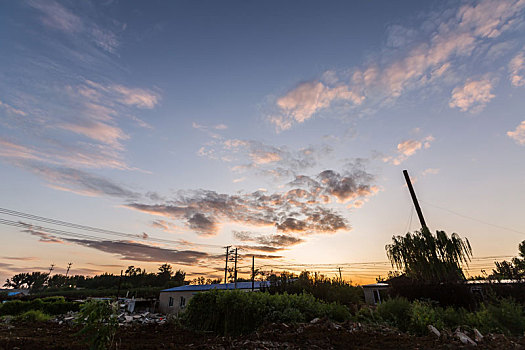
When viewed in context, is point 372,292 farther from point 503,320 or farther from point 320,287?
point 503,320

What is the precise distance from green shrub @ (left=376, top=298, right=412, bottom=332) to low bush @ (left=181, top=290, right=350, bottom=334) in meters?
1.61

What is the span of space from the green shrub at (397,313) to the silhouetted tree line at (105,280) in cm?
6414

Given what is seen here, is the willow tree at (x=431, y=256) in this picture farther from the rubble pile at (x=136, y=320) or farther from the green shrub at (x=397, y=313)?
the rubble pile at (x=136, y=320)

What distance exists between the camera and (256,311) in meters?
11.9

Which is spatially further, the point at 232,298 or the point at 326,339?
the point at 232,298

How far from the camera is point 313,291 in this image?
51.8 feet

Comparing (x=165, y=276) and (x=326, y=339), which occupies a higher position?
(x=165, y=276)

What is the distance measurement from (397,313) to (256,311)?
628 centimetres

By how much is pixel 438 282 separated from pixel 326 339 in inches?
468

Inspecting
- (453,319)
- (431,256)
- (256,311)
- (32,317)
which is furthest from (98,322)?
(32,317)

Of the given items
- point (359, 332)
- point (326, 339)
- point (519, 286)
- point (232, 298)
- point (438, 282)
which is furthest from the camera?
point (438, 282)

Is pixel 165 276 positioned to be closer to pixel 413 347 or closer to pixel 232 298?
pixel 232 298

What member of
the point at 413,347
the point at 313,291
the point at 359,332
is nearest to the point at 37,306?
the point at 313,291

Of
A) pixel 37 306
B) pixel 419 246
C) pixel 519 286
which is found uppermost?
pixel 419 246
